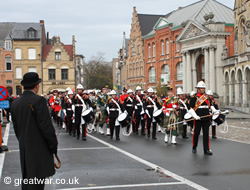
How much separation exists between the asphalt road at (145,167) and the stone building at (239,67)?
810 inches

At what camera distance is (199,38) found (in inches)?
1625

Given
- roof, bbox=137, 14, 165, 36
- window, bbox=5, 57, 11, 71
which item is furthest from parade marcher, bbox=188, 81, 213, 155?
window, bbox=5, 57, 11, 71

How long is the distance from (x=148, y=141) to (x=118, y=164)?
16.1 feet

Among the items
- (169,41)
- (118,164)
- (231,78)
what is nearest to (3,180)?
(118,164)

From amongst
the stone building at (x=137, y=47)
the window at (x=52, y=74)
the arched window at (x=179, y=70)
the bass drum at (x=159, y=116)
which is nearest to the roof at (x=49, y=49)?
the window at (x=52, y=74)

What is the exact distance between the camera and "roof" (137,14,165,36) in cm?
6198

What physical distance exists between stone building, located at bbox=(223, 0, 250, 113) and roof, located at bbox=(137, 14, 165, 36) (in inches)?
963

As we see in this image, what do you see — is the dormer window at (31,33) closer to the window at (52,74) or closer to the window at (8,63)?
the window at (8,63)

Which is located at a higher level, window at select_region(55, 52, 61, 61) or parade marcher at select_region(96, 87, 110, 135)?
window at select_region(55, 52, 61, 61)

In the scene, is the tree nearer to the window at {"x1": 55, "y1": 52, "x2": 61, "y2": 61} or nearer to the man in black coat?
the window at {"x1": 55, "y1": 52, "x2": 61, "y2": 61}

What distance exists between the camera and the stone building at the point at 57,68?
2584 inches

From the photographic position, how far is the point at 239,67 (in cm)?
3388

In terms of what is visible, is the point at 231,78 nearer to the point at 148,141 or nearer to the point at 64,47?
the point at 148,141

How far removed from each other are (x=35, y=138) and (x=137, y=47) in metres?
57.7
